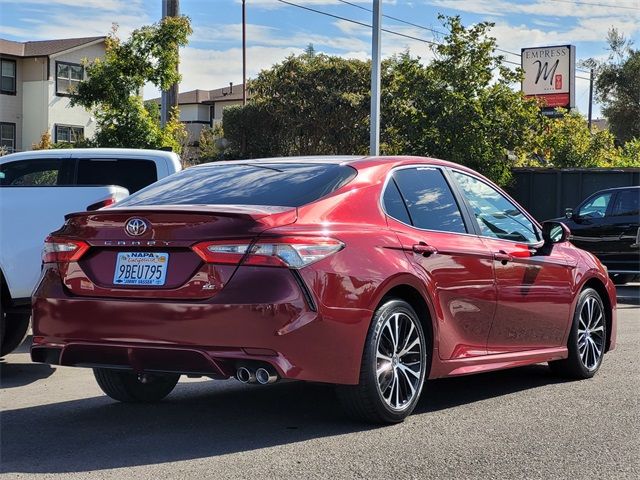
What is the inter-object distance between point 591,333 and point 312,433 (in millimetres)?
3214

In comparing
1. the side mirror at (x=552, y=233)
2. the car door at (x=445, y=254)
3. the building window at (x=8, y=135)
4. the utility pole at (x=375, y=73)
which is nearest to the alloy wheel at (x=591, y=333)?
the side mirror at (x=552, y=233)

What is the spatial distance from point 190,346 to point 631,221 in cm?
1372

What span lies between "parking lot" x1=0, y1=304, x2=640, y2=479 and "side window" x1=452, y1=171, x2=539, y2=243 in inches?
45.6

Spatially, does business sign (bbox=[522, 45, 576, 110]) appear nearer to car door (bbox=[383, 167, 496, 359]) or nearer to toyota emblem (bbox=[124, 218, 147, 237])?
car door (bbox=[383, 167, 496, 359])

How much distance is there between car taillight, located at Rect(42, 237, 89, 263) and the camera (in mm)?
5609

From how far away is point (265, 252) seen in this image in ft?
17.0

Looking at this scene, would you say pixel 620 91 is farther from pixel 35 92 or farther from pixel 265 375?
pixel 265 375

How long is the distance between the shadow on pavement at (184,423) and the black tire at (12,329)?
1738 millimetres

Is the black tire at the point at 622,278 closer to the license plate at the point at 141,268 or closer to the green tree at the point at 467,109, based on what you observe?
the green tree at the point at 467,109

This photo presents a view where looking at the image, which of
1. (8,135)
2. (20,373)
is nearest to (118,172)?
(20,373)

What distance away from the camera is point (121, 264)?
5.47 metres

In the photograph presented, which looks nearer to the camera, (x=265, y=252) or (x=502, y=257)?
(x=265, y=252)

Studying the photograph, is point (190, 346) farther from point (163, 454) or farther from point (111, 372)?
point (111, 372)

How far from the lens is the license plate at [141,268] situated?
5340 millimetres
